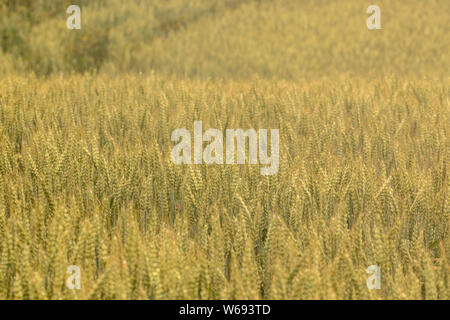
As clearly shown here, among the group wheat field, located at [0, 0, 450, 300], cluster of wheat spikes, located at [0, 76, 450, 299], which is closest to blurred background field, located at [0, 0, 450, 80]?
wheat field, located at [0, 0, 450, 300]

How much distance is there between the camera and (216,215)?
1.59 m

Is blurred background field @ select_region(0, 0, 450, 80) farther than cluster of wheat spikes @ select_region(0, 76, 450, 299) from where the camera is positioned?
Yes

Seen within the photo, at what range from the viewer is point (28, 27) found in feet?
26.7

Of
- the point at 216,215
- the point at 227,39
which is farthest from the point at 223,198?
the point at 227,39

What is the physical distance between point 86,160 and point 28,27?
6.81m

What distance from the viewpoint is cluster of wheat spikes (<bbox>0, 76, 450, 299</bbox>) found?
1321mm

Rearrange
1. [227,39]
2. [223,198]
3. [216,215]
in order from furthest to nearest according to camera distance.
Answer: [227,39] → [223,198] → [216,215]

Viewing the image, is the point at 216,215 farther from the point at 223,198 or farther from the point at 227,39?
the point at 227,39

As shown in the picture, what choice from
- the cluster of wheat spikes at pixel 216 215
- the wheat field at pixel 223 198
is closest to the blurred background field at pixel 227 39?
the wheat field at pixel 223 198

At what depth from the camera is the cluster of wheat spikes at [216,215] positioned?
52.0 inches

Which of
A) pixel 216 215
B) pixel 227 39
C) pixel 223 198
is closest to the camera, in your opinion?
pixel 216 215

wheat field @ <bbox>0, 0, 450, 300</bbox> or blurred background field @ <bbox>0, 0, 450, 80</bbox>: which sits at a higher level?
blurred background field @ <bbox>0, 0, 450, 80</bbox>

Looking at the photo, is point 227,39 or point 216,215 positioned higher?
point 227,39

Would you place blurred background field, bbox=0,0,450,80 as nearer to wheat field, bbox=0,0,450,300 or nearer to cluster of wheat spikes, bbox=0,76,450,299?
wheat field, bbox=0,0,450,300
